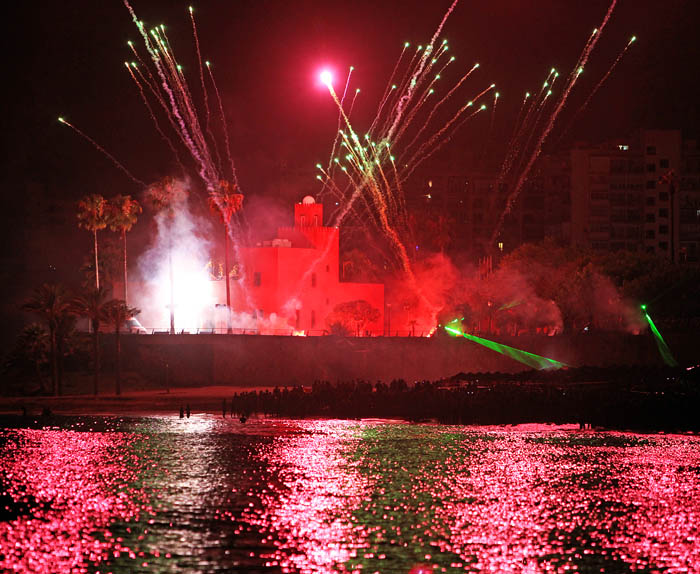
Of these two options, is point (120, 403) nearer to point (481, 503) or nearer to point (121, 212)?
point (121, 212)

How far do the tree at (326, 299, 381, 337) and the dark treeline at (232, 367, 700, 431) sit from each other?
2252 cm

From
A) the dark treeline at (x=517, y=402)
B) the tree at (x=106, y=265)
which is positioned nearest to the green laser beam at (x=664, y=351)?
the dark treeline at (x=517, y=402)

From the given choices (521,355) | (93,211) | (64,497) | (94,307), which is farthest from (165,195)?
(64,497)

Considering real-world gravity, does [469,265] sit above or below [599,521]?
above

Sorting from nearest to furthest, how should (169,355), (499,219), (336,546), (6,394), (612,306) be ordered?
(336,546) → (6,394) → (169,355) → (612,306) → (499,219)

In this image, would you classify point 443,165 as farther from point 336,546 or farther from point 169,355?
point 336,546

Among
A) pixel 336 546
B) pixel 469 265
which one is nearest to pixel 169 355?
pixel 336 546

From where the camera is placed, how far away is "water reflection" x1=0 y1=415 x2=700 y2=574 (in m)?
33.2

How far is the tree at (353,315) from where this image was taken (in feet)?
319

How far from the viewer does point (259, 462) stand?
5091 centimetres

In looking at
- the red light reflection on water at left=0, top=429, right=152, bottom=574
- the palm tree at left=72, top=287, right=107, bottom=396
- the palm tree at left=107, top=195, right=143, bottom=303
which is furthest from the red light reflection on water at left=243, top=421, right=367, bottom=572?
the palm tree at left=107, top=195, right=143, bottom=303

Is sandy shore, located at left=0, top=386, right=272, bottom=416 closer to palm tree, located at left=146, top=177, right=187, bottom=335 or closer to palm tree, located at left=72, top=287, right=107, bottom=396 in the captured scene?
palm tree, located at left=72, top=287, right=107, bottom=396

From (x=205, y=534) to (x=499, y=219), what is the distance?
123186 mm

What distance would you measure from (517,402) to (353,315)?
103ft
